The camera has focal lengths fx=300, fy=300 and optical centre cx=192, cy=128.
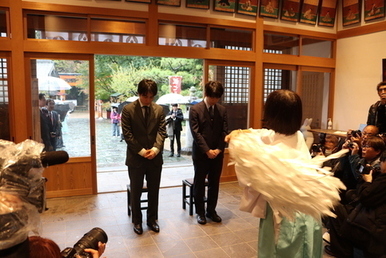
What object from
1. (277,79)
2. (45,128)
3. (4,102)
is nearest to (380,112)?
(277,79)

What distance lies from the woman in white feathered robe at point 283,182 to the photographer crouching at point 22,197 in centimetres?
72

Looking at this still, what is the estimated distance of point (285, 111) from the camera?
4.55 feet

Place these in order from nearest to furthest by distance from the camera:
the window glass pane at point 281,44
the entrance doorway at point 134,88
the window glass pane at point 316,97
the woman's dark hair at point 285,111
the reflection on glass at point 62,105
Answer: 1. the woman's dark hair at point 285,111
2. the reflection on glass at point 62,105
3. the window glass pane at point 281,44
4. the window glass pane at point 316,97
5. the entrance doorway at point 134,88

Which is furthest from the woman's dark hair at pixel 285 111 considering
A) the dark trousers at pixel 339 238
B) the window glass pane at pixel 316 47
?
the window glass pane at pixel 316 47

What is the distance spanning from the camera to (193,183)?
3.52 m

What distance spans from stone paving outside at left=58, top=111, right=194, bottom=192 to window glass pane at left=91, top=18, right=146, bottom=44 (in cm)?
108

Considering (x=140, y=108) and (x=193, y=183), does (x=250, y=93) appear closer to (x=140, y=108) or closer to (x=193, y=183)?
(x=193, y=183)

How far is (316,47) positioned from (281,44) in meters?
0.80

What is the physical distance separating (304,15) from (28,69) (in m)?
4.37

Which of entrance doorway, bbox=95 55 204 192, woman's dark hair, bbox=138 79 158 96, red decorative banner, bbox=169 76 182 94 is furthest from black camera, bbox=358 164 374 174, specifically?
red decorative banner, bbox=169 76 182 94

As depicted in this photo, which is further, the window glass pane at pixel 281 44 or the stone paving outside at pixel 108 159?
the window glass pane at pixel 281 44

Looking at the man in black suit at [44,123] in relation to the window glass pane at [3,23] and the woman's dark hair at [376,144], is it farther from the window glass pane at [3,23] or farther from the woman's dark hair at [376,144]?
the woman's dark hair at [376,144]

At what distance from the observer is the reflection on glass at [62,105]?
154 inches

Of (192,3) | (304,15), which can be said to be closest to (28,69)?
(192,3)
